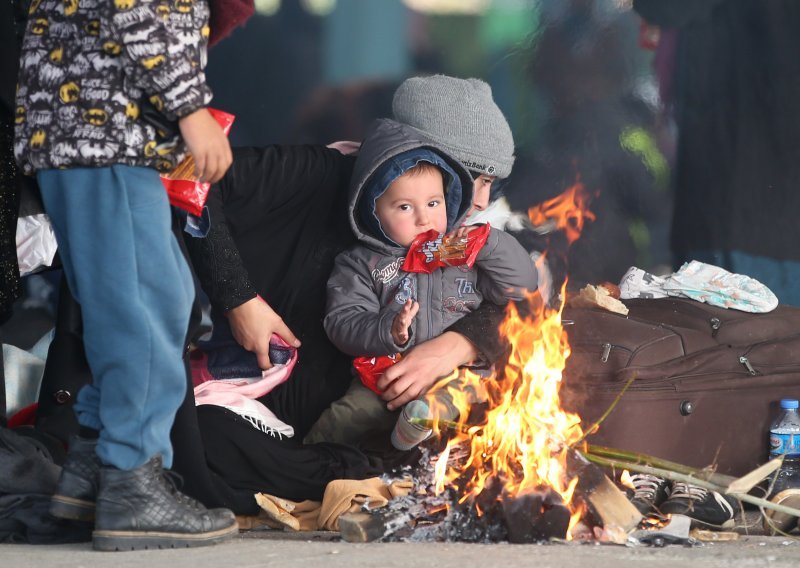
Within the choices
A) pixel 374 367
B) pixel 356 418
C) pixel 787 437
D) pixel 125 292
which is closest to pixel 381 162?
pixel 374 367

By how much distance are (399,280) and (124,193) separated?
3.91 feet

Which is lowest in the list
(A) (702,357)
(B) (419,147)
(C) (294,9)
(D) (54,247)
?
(A) (702,357)

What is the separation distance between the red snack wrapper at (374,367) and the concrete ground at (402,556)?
0.77 m

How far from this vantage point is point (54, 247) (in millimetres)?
3088

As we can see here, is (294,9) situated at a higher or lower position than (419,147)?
higher

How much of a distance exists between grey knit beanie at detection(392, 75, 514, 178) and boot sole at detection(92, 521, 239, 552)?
157 cm

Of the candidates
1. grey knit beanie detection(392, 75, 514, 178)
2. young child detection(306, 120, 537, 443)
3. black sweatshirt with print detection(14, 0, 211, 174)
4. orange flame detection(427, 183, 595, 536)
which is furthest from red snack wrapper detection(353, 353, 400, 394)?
black sweatshirt with print detection(14, 0, 211, 174)

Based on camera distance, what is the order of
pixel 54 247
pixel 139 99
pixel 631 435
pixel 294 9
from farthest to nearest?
pixel 294 9, pixel 631 435, pixel 54 247, pixel 139 99

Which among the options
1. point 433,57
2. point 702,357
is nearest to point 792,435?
point 702,357

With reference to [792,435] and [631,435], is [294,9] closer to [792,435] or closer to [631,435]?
[631,435]

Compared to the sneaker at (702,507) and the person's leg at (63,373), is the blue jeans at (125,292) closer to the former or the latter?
the person's leg at (63,373)

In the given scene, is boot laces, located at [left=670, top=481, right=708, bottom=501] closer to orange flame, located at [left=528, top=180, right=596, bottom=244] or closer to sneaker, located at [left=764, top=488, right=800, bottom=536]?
sneaker, located at [left=764, top=488, right=800, bottom=536]

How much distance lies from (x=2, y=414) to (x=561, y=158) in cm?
230

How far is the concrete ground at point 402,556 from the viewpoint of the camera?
2359 millimetres
